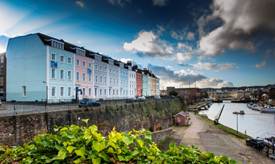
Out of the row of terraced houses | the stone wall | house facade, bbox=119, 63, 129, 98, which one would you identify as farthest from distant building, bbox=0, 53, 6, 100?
the stone wall

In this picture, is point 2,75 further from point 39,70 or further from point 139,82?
point 139,82

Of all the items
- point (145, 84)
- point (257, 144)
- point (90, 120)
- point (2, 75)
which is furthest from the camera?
point (145, 84)

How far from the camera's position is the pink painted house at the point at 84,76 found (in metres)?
38.2

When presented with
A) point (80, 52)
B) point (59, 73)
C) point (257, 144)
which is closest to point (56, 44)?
point (59, 73)

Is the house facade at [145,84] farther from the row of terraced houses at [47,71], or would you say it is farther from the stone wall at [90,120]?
the row of terraced houses at [47,71]

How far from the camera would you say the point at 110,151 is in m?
2.11

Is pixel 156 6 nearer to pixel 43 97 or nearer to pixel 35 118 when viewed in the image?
pixel 35 118

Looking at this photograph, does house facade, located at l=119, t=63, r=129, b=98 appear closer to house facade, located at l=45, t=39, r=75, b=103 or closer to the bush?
house facade, located at l=45, t=39, r=75, b=103

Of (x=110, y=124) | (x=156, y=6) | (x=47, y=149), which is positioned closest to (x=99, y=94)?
(x=110, y=124)

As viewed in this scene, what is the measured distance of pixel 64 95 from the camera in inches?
1340

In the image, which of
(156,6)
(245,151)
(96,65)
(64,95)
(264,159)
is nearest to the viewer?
(156,6)

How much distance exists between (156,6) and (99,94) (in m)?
32.6

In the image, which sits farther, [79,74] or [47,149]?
[79,74]

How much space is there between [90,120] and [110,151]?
2084 centimetres
